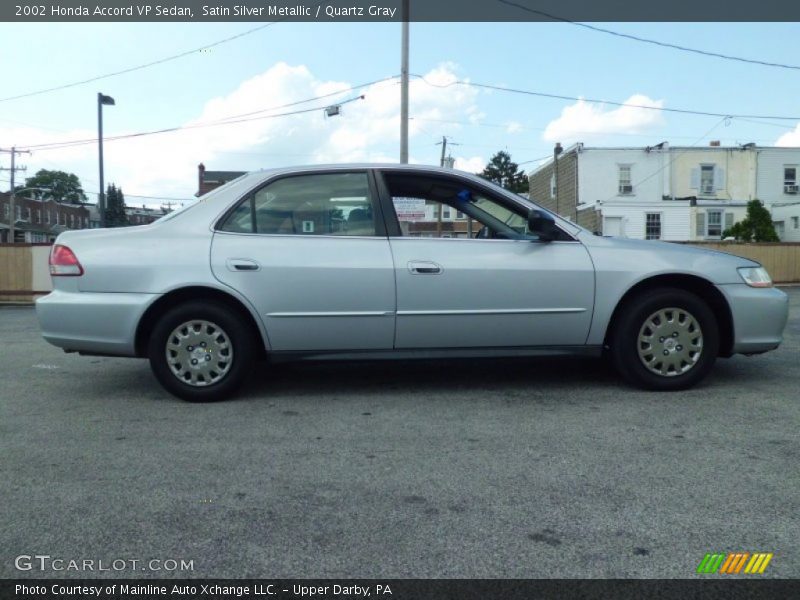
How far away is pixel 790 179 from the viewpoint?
34875mm

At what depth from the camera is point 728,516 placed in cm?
278

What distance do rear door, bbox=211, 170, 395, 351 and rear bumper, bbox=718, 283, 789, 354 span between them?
93.4 inches

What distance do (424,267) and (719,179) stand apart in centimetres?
3366

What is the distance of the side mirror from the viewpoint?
187 inches

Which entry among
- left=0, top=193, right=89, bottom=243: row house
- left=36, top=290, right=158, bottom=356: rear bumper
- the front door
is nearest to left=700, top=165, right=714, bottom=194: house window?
the front door

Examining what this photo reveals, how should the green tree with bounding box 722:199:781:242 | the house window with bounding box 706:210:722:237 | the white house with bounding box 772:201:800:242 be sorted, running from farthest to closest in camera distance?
the house window with bounding box 706:210:722:237 → the white house with bounding box 772:201:800:242 → the green tree with bounding box 722:199:781:242

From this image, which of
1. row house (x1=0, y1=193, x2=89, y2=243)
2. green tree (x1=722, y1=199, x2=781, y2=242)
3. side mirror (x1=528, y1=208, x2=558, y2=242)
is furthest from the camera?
row house (x1=0, y1=193, x2=89, y2=243)

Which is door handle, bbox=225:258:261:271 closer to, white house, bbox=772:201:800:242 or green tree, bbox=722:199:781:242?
green tree, bbox=722:199:781:242

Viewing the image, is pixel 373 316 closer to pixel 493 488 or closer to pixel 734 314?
pixel 493 488

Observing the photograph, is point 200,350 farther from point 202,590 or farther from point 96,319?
point 202,590

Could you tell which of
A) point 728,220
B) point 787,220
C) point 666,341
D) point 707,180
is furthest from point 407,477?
point 707,180

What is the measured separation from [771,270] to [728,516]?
21.0m

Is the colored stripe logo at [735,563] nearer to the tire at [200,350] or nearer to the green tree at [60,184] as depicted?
the tire at [200,350]

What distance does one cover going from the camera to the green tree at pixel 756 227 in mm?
29000
